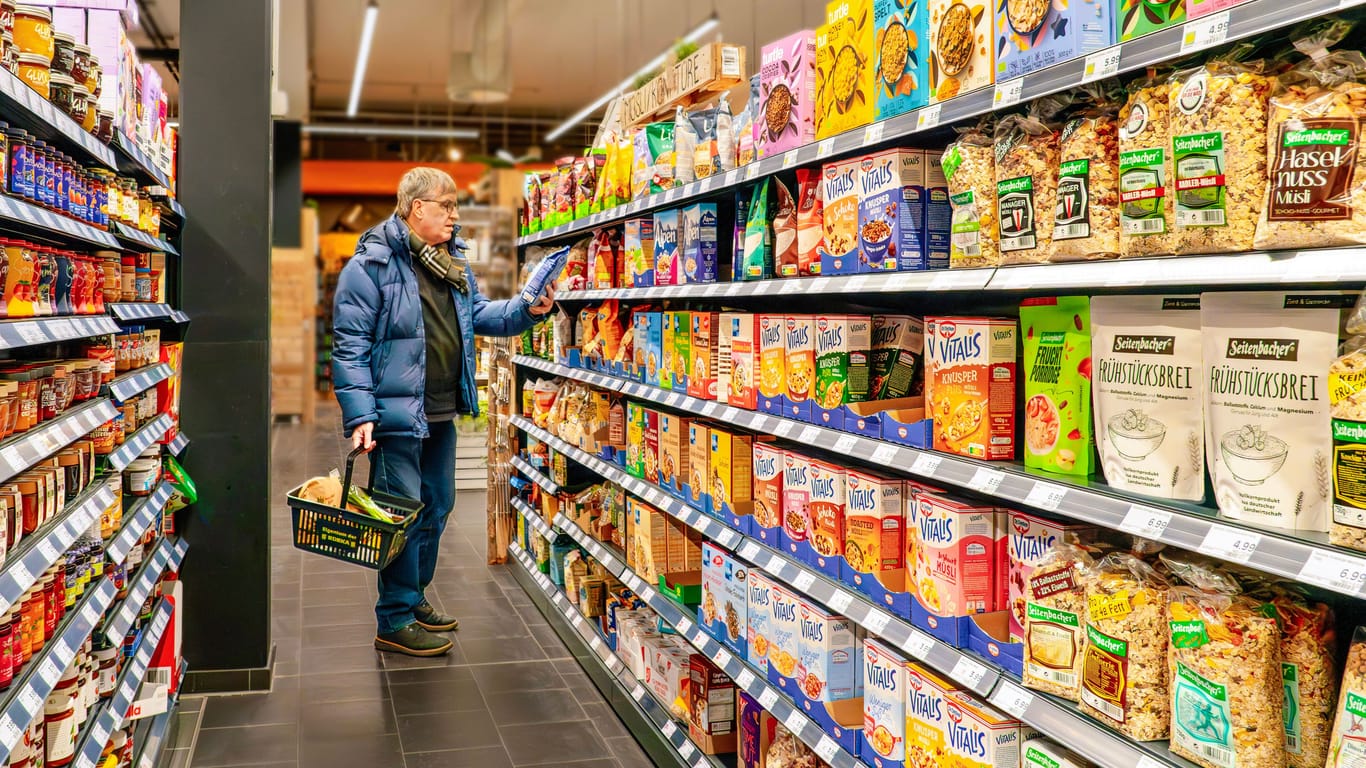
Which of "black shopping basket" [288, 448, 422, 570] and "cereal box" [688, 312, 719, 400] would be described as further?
"black shopping basket" [288, 448, 422, 570]

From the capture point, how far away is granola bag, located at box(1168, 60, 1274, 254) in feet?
4.88

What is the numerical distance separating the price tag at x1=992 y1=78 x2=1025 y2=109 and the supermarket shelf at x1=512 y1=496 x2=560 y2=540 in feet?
Result: 12.5

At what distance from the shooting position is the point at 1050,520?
6.79ft

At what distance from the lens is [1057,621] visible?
1887mm

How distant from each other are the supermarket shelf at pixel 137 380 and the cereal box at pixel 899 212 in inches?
82.6

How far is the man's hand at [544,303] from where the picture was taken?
192 inches

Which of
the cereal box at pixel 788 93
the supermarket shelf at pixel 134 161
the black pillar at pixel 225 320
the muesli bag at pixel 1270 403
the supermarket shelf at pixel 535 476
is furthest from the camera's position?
the supermarket shelf at pixel 535 476

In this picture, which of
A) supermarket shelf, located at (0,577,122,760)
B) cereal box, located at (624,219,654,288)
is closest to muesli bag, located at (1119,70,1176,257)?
supermarket shelf, located at (0,577,122,760)

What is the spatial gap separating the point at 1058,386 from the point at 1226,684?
2.04 ft

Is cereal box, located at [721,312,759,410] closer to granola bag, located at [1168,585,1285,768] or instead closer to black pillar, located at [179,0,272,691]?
granola bag, located at [1168,585,1285,768]

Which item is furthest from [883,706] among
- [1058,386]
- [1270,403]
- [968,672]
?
[1270,403]

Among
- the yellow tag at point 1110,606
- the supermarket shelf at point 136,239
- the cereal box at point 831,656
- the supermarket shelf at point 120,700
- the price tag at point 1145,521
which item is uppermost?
the supermarket shelf at point 136,239

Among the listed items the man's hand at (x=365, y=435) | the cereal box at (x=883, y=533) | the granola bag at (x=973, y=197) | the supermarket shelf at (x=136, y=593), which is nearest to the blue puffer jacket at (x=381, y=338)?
the man's hand at (x=365, y=435)

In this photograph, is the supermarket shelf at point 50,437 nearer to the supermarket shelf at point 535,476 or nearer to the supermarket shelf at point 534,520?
→ the supermarket shelf at point 535,476
